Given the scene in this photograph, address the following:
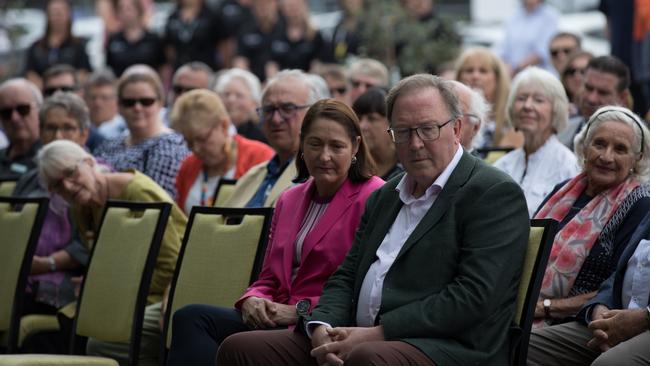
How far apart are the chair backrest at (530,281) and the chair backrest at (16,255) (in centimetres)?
343

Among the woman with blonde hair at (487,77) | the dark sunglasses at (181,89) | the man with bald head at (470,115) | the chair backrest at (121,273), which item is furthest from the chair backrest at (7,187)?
the man with bald head at (470,115)

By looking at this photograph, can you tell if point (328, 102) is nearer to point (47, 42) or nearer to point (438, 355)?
point (438, 355)

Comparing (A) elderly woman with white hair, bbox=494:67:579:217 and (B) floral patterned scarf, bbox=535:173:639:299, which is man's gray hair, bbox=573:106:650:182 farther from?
(A) elderly woman with white hair, bbox=494:67:579:217

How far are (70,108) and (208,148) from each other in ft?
4.86

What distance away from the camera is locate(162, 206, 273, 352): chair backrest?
5.92 meters

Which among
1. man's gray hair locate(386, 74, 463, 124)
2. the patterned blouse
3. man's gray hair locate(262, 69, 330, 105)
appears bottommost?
the patterned blouse

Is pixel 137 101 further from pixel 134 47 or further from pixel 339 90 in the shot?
pixel 134 47

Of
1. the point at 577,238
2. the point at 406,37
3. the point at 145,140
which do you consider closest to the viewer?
the point at 577,238

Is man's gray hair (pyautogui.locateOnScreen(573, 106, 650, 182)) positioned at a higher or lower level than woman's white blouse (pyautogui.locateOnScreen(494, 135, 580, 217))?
higher

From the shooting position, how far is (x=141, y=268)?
638cm

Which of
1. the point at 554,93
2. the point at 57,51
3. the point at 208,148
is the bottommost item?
the point at 208,148

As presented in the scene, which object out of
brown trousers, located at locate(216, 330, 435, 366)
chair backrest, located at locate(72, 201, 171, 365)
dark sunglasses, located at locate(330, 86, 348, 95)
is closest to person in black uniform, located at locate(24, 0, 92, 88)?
dark sunglasses, located at locate(330, 86, 348, 95)

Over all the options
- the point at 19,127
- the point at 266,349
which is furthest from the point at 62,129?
the point at 266,349

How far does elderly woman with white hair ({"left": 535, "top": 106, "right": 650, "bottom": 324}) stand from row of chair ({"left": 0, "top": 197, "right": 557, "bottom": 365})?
141 centimetres
